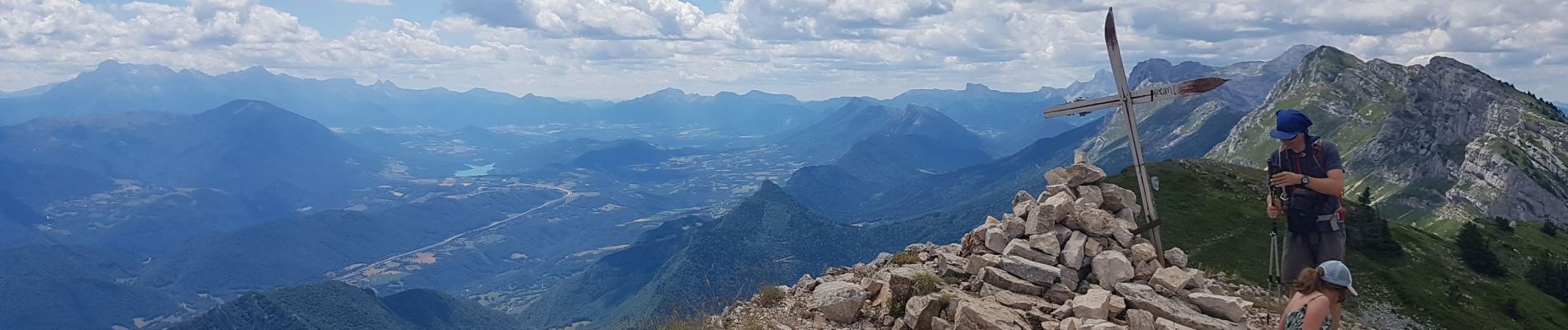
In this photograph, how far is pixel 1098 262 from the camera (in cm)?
1494

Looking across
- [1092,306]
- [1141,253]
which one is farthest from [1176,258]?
[1092,306]

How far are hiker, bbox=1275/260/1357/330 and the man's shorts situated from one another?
2.79 m

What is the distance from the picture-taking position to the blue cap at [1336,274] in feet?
29.5

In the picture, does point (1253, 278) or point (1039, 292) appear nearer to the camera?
point (1039, 292)

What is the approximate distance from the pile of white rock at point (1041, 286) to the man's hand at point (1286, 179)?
8.27ft

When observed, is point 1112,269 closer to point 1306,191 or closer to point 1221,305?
point 1221,305

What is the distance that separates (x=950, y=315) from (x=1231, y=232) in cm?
6440

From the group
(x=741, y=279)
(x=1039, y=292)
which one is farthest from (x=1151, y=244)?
(x=741, y=279)

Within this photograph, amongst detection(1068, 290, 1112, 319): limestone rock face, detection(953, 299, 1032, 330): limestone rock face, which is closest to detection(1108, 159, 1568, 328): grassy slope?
detection(1068, 290, 1112, 319): limestone rock face

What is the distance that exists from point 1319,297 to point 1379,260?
69345 millimetres

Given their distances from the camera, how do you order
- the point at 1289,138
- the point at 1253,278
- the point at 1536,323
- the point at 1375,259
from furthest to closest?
the point at 1375,259 < the point at 1536,323 < the point at 1253,278 < the point at 1289,138

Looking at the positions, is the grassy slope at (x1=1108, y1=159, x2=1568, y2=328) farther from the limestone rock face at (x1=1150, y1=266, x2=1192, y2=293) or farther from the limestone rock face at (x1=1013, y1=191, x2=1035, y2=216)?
the limestone rock face at (x1=1150, y1=266, x2=1192, y2=293)

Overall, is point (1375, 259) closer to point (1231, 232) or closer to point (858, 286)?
point (1231, 232)

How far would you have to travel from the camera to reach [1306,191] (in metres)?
12.2
